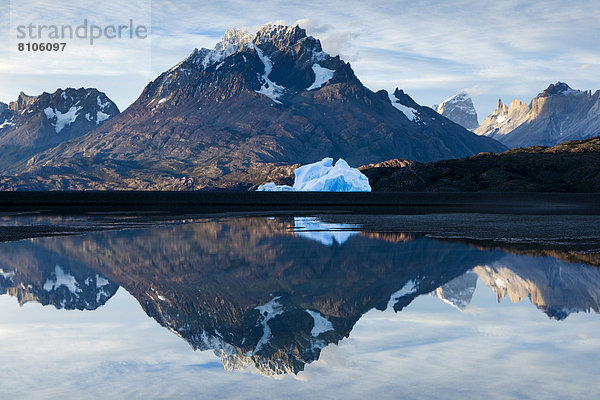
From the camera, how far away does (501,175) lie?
15288cm

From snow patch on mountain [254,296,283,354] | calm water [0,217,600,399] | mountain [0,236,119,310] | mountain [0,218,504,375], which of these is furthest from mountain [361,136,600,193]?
snow patch on mountain [254,296,283,354]

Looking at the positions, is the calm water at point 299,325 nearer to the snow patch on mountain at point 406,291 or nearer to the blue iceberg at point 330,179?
the snow patch on mountain at point 406,291

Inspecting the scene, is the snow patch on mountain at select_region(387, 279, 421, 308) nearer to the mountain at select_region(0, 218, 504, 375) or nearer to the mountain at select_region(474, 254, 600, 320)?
the mountain at select_region(0, 218, 504, 375)


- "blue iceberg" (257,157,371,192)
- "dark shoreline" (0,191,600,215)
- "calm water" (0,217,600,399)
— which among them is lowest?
"calm water" (0,217,600,399)

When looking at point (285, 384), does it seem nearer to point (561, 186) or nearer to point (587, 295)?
point (587, 295)

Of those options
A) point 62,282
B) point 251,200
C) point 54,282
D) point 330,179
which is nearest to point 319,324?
point 62,282

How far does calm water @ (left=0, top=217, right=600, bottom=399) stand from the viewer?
7.07m

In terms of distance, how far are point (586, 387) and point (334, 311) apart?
4.82 meters

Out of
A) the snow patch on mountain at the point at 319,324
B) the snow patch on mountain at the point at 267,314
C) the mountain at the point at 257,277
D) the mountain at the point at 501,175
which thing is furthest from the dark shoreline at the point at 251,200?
the mountain at the point at 501,175

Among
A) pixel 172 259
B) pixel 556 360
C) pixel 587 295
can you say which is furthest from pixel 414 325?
pixel 172 259

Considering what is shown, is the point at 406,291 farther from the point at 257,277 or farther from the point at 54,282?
the point at 54,282

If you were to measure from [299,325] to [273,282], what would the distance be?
4234mm

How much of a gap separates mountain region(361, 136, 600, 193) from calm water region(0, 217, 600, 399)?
Answer: 5071 inches

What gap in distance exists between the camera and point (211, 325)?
9961 millimetres
